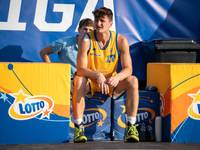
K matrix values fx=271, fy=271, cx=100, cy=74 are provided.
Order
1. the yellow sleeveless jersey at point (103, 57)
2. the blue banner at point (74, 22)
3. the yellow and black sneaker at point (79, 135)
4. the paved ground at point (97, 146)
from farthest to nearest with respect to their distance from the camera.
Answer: the blue banner at point (74, 22), the yellow sleeveless jersey at point (103, 57), the yellow and black sneaker at point (79, 135), the paved ground at point (97, 146)

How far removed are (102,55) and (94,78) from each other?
31cm

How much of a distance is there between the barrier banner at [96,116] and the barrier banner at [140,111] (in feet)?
0.34

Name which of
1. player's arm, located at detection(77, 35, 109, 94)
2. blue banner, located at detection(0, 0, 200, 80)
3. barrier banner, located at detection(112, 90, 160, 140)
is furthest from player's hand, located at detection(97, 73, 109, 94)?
blue banner, located at detection(0, 0, 200, 80)

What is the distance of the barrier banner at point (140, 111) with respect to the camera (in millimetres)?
3008

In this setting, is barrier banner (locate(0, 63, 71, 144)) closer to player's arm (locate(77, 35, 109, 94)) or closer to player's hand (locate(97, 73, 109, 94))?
player's arm (locate(77, 35, 109, 94))

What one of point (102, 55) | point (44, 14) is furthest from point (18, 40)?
point (102, 55)

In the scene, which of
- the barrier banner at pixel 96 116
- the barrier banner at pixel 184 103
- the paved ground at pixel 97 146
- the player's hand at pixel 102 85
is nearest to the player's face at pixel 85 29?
the barrier banner at pixel 96 116

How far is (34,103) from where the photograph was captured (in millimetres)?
2660

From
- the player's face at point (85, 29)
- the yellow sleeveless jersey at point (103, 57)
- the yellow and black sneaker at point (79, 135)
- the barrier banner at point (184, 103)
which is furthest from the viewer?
the player's face at point (85, 29)

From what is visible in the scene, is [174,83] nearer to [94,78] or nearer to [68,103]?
[94,78]

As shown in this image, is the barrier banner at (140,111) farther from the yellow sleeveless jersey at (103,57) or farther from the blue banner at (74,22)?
the blue banner at (74,22)

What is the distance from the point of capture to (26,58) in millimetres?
4438

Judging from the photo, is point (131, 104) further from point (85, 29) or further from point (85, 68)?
point (85, 29)

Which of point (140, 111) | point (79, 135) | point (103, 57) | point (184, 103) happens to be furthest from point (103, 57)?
point (184, 103)
